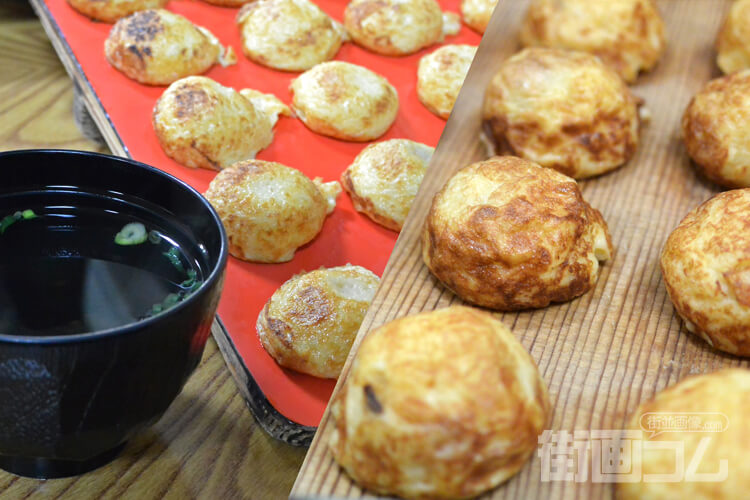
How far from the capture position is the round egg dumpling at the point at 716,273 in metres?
1.46

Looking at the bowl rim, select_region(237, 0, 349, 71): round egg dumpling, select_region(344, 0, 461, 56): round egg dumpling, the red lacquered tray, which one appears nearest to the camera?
the bowl rim

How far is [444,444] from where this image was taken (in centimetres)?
103

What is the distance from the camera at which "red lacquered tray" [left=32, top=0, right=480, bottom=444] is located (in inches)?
61.7

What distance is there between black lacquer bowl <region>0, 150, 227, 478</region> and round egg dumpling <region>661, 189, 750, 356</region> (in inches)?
37.5

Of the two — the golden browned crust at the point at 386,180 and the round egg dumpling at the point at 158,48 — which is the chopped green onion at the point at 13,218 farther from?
the round egg dumpling at the point at 158,48

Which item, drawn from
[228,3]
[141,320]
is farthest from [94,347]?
[228,3]

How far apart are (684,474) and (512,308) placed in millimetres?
519

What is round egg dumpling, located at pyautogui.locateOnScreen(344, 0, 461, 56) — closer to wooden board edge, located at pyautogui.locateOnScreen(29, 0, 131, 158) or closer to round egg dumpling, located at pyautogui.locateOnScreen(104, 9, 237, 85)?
round egg dumpling, located at pyautogui.locateOnScreen(104, 9, 237, 85)

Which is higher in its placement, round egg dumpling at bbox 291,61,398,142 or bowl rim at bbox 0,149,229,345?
bowl rim at bbox 0,149,229,345

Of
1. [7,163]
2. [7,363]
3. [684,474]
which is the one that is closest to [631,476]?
[684,474]

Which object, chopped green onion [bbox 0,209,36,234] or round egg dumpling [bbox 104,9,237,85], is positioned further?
round egg dumpling [bbox 104,9,237,85]

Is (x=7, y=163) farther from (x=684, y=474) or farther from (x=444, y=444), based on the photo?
(x=684, y=474)

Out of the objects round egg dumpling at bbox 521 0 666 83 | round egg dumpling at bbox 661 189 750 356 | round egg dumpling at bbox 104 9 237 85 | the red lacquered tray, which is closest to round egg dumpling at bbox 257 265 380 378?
the red lacquered tray

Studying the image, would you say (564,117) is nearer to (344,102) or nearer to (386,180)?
(386,180)
